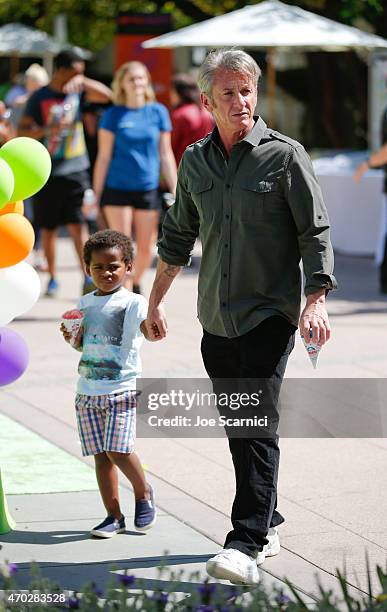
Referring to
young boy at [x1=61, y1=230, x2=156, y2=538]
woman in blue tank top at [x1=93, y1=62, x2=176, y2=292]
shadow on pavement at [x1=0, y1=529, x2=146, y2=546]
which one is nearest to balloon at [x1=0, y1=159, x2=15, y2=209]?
young boy at [x1=61, y1=230, x2=156, y2=538]

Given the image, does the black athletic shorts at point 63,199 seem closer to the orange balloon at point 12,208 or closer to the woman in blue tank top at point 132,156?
the woman in blue tank top at point 132,156

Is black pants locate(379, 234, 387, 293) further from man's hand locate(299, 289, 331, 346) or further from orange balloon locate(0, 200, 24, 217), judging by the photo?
man's hand locate(299, 289, 331, 346)

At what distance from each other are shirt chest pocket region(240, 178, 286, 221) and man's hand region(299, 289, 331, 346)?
35 cm

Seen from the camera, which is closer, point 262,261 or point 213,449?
point 262,261

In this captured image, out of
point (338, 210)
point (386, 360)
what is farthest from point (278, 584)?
point (338, 210)

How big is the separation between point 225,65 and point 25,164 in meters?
0.91

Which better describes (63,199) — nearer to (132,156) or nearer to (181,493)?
(132,156)

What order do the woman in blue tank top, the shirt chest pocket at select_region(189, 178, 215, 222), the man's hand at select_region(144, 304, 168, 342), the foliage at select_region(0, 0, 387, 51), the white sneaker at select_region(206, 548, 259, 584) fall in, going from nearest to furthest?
the white sneaker at select_region(206, 548, 259, 584), the shirt chest pocket at select_region(189, 178, 215, 222), the man's hand at select_region(144, 304, 168, 342), the woman in blue tank top, the foliage at select_region(0, 0, 387, 51)

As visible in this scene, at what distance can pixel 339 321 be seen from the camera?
1014 centimetres

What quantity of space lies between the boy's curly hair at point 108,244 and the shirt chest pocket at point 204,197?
49 centimetres

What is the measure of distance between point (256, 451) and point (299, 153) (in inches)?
42.7

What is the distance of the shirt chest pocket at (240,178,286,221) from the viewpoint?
4527 mm

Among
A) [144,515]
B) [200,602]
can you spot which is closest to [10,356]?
[144,515]

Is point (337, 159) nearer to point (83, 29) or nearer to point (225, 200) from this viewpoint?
point (225, 200)
